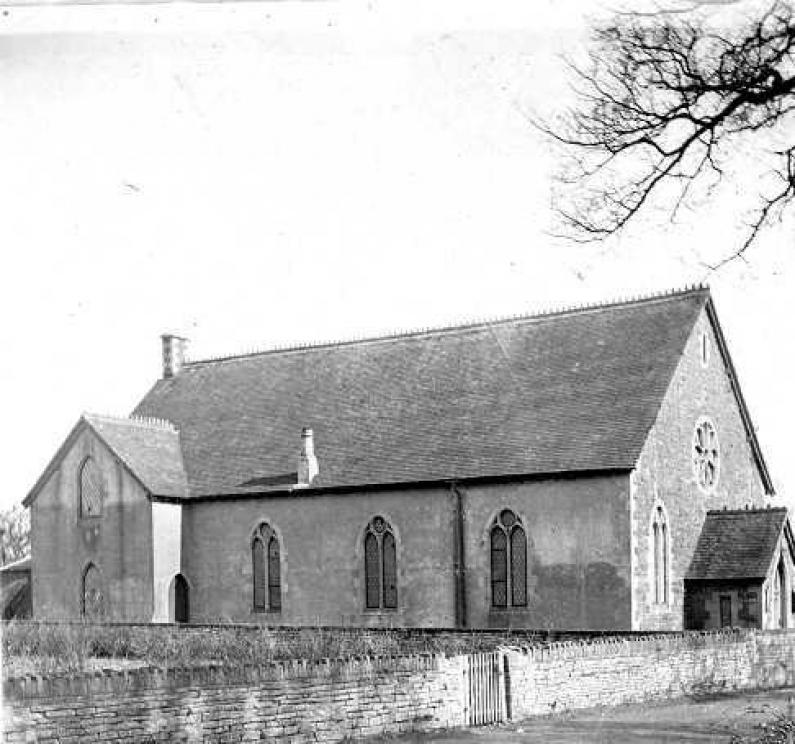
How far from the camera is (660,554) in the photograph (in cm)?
3197

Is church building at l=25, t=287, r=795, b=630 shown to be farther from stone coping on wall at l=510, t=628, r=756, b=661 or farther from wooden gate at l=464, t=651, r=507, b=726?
wooden gate at l=464, t=651, r=507, b=726

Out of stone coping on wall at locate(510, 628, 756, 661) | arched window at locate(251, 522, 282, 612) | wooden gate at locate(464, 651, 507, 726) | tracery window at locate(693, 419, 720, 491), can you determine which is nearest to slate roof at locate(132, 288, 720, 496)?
arched window at locate(251, 522, 282, 612)

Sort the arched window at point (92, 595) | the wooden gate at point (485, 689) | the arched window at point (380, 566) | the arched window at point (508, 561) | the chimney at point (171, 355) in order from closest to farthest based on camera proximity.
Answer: the wooden gate at point (485, 689) < the arched window at point (508, 561) < the arched window at point (380, 566) < the arched window at point (92, 595) < the chimney at point (171, 355)

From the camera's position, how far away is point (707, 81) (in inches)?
526

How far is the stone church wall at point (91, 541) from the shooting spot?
37656mm

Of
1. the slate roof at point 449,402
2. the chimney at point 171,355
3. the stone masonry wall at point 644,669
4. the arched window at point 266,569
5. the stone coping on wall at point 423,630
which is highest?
the chimney at point 171,355

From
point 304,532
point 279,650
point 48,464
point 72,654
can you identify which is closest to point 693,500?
point 304,532

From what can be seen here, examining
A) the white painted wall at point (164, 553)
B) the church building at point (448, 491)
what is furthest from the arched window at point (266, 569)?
the white painted wall at point (164, 553)

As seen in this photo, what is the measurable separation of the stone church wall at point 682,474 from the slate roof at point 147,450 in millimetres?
14604

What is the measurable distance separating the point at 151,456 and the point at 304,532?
21.0ft

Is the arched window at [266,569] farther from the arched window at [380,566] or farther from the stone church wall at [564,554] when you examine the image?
the stone church wall at [564,554]

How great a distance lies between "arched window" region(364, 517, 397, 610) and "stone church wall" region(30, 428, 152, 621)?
Answer: 7.07 meters

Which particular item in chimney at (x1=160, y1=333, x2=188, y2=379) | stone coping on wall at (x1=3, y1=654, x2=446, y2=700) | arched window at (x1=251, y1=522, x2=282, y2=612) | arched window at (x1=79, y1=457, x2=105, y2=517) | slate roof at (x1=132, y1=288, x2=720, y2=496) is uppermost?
chimney at (x1=160, y1=333, x2=188, y2=379)

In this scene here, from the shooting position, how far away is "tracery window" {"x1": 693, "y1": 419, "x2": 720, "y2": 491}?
3431 centimetres
